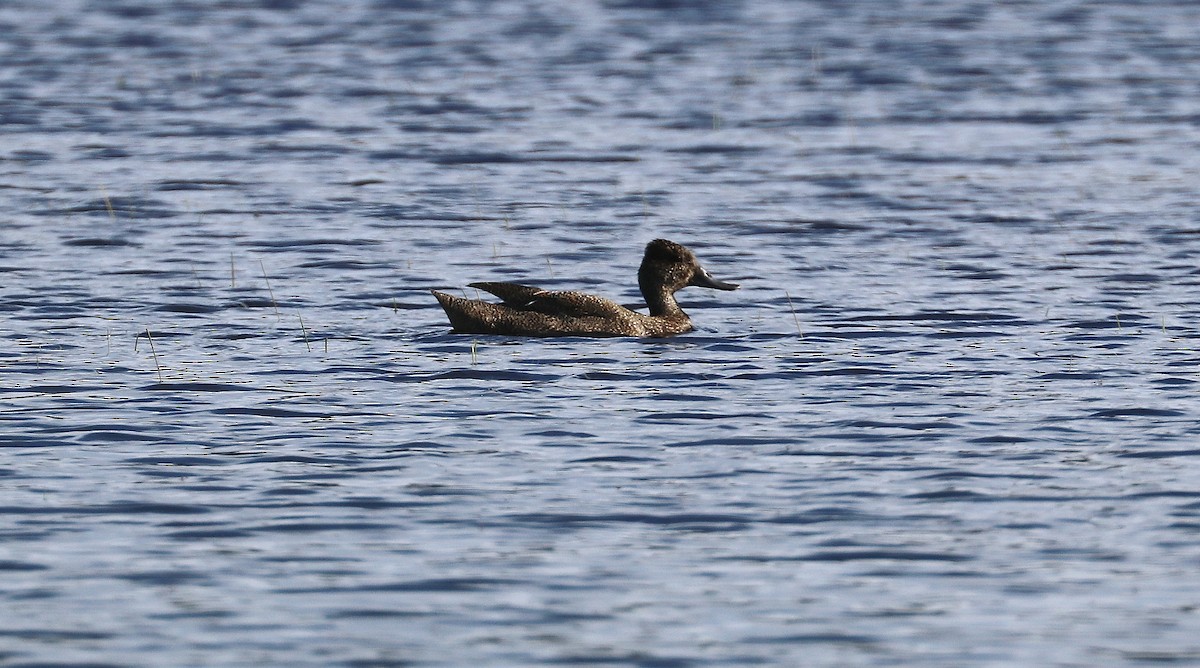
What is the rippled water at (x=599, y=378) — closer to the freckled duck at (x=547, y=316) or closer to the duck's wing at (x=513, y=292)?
the freckled duck at (x=547, y=316)

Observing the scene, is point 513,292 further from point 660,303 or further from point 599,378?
point 599,378

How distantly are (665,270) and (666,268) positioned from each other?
24 millimetres

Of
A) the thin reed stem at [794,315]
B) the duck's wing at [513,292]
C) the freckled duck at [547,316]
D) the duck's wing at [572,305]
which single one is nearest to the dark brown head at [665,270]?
the freckled duck at [547,316]

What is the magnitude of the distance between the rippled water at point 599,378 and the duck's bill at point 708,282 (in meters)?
Answer: 0.25

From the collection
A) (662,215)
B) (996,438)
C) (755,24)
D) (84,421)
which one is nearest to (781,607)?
(996,438)

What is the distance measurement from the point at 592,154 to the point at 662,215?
150 inches

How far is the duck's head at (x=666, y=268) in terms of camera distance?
17.2 meters

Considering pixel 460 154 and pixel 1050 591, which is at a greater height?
pixel 1050 591

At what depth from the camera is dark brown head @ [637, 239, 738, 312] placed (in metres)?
17.2

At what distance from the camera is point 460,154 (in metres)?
26.5

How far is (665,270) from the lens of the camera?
17.3 metres

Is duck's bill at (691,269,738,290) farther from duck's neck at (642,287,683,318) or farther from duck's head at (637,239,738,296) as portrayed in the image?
duck's neck at (642,287,683,318)

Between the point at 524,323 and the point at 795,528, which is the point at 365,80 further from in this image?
the point at 795,528

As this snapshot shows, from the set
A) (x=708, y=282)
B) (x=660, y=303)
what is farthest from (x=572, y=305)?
(x=708, y=282)
